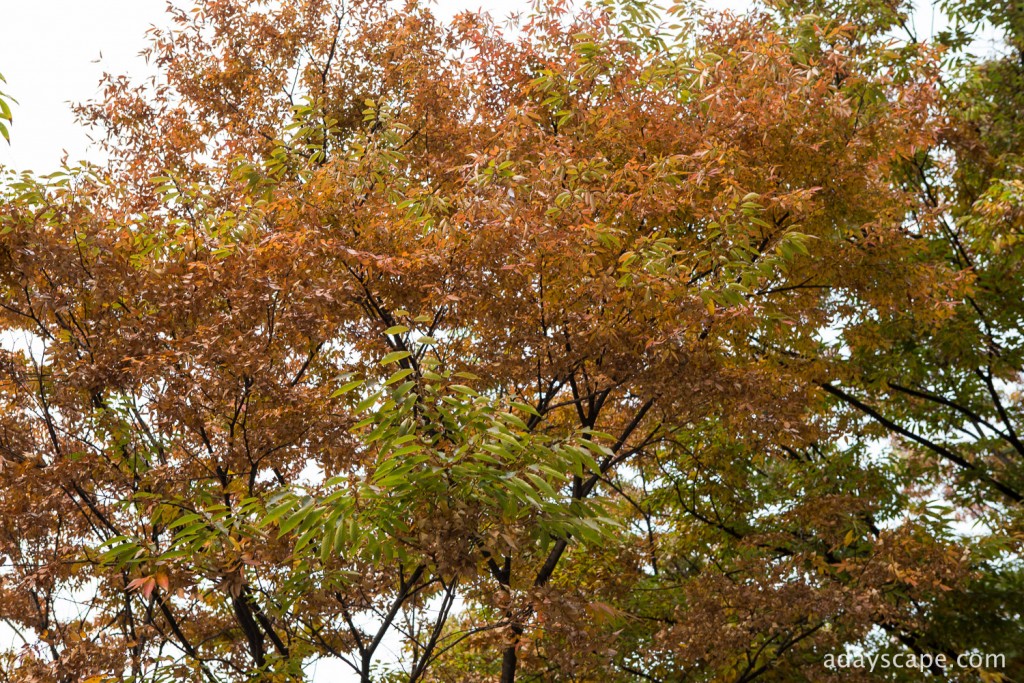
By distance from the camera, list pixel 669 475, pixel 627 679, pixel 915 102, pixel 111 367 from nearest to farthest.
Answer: pixel 111 367
pixel 915 102
pixel 627 679
pixel 669 475

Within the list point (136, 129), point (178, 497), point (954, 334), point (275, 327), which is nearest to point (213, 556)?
point (178, 497)

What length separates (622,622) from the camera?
27.0ft

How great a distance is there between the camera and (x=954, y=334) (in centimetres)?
1080

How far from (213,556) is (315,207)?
2689 mm

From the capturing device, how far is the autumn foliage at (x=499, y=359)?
567 centimetres

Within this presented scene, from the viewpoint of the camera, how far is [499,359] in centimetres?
689

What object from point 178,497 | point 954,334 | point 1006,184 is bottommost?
point 178,497

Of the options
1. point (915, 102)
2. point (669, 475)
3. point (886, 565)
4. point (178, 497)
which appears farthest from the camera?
point (669, 475)

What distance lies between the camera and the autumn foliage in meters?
5.67

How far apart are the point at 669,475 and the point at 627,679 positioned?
Answer: 8.18 ft

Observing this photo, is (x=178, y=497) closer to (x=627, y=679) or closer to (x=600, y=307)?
(x=600, y=307)

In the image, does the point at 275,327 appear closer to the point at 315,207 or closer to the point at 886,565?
the point at 315,207

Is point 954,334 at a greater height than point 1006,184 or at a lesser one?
lesser

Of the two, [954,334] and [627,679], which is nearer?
[627,679]
